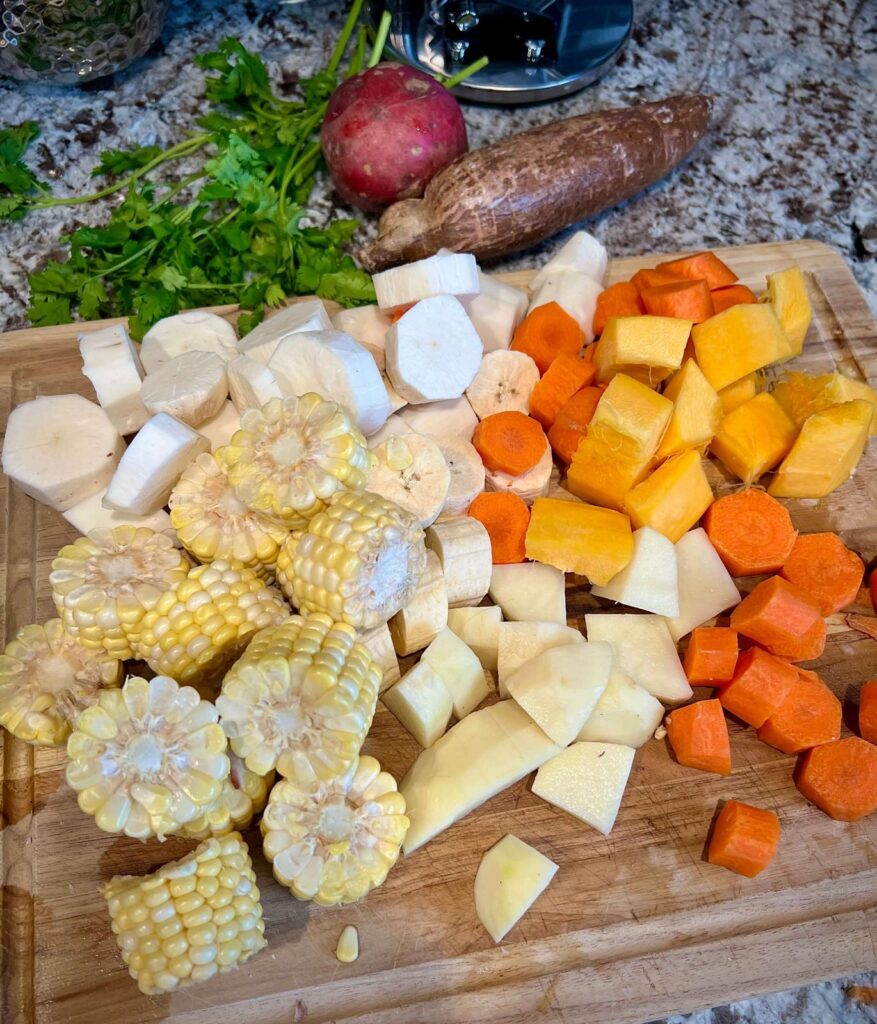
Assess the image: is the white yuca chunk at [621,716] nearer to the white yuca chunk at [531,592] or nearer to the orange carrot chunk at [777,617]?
the white yuca chunk at [531,592]

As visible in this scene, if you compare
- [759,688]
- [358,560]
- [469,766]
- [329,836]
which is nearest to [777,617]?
[759,688]

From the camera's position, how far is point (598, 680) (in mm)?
1977

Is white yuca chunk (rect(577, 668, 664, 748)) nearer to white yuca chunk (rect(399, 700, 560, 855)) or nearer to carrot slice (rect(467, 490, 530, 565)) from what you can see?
white yuca chunk (rect(399, 700, 560, 855))

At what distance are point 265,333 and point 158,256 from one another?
0.65m

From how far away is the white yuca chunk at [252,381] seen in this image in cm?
212

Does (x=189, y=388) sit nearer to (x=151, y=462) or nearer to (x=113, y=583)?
(x=151, y=462)

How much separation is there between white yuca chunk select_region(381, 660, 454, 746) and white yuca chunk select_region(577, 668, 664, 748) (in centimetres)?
32

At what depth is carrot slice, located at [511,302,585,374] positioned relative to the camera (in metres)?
2.48

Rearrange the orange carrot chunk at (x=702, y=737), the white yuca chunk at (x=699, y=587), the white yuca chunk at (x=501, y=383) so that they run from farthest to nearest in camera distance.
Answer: the white yuca chunk at (x=501, y=383), the white yuca chunk at (x=699, y=587), the orange carrot chunk at (x=702, y=737)

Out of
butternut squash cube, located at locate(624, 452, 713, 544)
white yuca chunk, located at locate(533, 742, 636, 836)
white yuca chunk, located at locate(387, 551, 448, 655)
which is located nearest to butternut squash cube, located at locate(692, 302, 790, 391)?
butternut squash cube, located at locate(624, 452, 713, 544)

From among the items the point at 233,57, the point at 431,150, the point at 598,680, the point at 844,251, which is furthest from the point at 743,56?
the point at 598,680

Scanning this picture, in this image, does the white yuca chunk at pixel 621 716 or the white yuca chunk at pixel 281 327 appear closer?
the white yuca chunk at pixel 621 716

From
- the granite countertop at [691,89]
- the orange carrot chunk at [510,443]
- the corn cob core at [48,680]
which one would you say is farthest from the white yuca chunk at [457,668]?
the granite countertop at [691,89]

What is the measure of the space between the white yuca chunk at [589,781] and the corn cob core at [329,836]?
0.46 m
